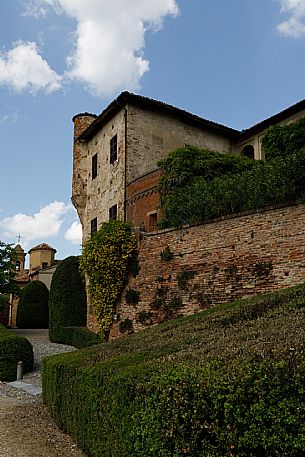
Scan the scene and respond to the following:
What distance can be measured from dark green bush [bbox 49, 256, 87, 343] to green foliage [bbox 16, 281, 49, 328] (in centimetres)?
882

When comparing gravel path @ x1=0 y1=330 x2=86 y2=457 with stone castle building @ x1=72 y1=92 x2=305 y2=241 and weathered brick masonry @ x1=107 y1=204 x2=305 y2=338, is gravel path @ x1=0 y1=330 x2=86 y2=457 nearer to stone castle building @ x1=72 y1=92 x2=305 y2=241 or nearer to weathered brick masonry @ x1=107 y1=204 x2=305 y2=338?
weathered brick masonry @ x1=107 y1=204 x2=305 y2=338

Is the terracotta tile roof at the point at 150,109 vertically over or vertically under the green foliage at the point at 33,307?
over

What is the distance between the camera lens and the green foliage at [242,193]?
35.1 feet

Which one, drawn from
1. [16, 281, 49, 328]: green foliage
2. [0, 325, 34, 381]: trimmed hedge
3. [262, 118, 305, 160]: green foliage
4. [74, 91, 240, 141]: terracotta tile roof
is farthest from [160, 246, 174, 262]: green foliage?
[16, 281, 49, 328]: green foliage

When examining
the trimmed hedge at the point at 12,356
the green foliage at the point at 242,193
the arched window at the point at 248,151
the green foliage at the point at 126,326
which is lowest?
the trimmed hedge at the point at 12,356

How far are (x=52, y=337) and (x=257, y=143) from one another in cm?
1334

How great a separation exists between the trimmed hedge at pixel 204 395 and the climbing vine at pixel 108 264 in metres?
8.68

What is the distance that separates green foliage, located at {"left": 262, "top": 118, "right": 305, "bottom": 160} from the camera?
15.8 meters

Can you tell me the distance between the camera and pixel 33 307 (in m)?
28.7

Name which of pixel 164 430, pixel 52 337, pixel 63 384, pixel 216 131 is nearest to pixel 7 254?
pixel 52 337

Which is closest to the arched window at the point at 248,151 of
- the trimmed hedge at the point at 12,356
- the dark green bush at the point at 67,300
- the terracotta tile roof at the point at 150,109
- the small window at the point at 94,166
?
the terracotta tile roof at the point at 150,109

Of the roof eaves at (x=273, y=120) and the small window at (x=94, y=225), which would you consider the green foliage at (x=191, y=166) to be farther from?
the small window at (x=94, y=225)

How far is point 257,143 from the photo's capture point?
72.2 ft

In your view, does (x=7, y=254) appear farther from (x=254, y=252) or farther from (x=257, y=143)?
(x=254, y=252)
